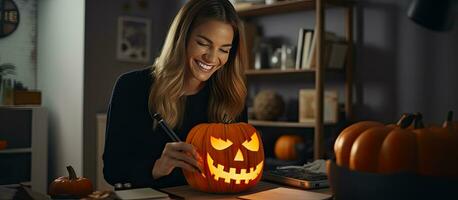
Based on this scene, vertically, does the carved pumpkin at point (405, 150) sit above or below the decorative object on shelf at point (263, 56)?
below

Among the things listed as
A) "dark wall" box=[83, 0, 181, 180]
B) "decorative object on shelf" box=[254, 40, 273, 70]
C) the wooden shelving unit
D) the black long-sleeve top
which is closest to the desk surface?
the black long-sleeve top

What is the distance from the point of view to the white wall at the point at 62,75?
3982mm

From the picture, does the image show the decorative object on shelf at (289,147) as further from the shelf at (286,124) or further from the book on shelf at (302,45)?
the book on shelf at (302,45)

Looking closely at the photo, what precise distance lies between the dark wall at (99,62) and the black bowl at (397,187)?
3.35 m

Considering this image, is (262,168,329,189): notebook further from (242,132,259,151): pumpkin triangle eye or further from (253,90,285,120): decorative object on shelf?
(253,90,285,120): decorative object on shelf

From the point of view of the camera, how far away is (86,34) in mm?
3973

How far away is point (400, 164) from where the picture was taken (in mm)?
906

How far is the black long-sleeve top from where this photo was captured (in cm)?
159

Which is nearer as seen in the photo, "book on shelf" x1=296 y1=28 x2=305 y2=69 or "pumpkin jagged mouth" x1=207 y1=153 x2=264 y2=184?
"pumpkin jagged mouth" x1=207 y1=153 x2=264 y2=184

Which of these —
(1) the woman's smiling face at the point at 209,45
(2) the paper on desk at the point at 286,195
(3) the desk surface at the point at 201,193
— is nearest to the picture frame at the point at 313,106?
(1) the woman's smiling face at the point at 209,45

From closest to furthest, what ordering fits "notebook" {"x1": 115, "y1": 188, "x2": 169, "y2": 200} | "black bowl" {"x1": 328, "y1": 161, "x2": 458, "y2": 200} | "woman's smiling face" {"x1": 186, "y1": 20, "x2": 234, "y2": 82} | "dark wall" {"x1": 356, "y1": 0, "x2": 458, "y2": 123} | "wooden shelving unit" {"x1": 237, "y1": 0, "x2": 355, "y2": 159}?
"black bowl" {"x1": 328, "y1": 161, "x2": 458, "y2": 200}
"notebook" {"x1": 115, "y1": 188, "x2": 169, "y2": 200}
"woman's smiling face" {"x1": 186, "y1": 20, "x2": 234, "y2": 82}
"dark wall" {"x1": 356, "y1": 0, "x2": 458, "y2": 123}
"wooden shelving unit" {"x1": 237, "y1": 0, "x2": 355, "y2": 159}

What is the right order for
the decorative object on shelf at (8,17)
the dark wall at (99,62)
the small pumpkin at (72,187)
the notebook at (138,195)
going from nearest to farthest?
the notebook at (138,195) < the small pumpkin at (72,187) < the dark wall at (99,62) < the decorative object on shelf at (8,17)

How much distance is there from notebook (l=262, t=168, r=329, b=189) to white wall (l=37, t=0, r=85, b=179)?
2.82 m

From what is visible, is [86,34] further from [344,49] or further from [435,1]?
[435,1]
